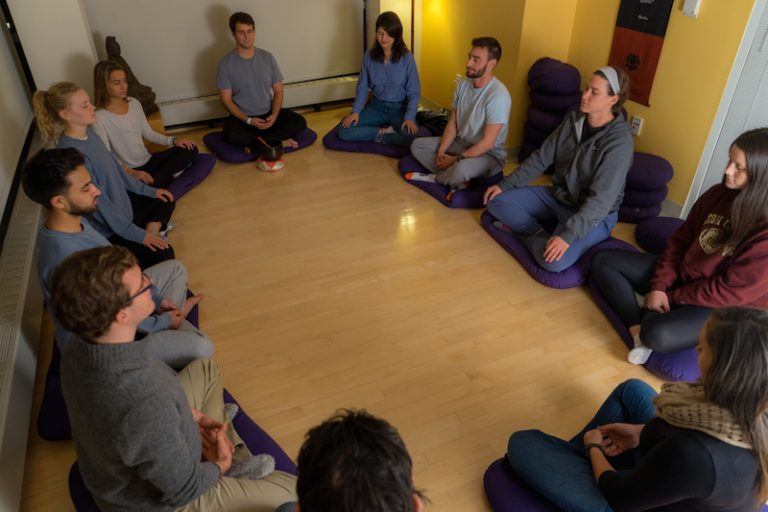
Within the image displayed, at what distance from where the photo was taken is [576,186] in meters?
2.94

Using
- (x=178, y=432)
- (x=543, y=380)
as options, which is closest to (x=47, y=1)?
(x=178, y=432)

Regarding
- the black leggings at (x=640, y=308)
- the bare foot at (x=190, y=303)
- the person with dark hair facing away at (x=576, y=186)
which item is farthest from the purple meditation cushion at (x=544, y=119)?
the bare foot at (x=190, y=303)

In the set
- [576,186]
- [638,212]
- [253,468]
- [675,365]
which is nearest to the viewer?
[253,468]

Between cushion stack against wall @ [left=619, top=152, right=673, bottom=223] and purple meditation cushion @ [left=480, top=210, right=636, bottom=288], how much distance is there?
410mm

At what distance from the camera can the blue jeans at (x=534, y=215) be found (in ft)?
9.67

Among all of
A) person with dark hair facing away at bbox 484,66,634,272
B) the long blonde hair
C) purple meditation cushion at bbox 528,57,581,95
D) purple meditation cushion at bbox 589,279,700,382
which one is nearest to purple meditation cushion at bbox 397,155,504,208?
person with dark hair facing away at bbox 484,66,634,272

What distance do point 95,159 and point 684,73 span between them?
10.6 ft

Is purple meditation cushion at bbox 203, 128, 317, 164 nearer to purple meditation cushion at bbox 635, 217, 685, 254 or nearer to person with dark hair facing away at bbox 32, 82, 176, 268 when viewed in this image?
person with dark hair facing away at bbox 32, 82, 176, 268

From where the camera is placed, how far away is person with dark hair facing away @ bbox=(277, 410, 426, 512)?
84cm

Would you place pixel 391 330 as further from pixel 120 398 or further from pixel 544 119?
pixel 544 119

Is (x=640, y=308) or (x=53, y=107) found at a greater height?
(x=53, y=107)

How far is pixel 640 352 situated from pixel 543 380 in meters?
0.45

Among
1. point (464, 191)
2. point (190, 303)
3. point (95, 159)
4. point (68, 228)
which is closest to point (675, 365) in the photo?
point (464, 191)

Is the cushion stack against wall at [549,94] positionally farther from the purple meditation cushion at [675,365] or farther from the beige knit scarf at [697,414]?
the beige knit scarf at [697,414]
